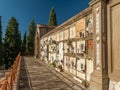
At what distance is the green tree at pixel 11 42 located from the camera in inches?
1756

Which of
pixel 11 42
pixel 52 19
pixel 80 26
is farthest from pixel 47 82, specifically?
pixel 52 19

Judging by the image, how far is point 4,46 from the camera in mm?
45375

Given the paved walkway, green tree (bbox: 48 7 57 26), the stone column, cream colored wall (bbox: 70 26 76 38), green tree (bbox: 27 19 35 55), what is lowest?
the paved walkway

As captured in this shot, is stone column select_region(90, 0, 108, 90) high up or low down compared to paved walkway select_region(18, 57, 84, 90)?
up

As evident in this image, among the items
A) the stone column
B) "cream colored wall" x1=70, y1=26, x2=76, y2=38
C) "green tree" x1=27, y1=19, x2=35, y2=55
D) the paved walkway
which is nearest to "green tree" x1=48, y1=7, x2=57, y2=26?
"green tree" x1=27, y1=19, x2=35, y2=55

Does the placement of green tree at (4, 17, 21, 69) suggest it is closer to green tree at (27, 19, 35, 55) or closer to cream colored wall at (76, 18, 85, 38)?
green tree at (27, 19, 35, 55)

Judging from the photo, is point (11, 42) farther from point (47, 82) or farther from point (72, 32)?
point (47, 82)

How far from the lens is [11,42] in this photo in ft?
151

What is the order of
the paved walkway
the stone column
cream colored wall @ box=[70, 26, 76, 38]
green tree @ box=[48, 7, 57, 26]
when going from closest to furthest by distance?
the stone column → the paved walkway → cream colored wall @ box=[70, 26, 76, 38] → green tree @ box=[48, 7, 57, 26]

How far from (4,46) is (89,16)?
38570mm

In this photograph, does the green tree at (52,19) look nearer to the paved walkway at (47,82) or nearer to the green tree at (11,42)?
the green tree at (11,42)

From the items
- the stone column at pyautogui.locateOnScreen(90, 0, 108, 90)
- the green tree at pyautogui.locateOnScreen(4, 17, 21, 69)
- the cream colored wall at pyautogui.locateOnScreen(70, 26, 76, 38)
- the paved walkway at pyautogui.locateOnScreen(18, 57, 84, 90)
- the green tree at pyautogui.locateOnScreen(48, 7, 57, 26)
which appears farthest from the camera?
the green tree at pyautogui.locateOnScreen(48, 7, 57, 26)

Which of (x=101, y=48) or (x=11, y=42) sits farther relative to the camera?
(x=11, y=42)

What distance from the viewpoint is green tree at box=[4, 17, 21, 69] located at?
44.6m
